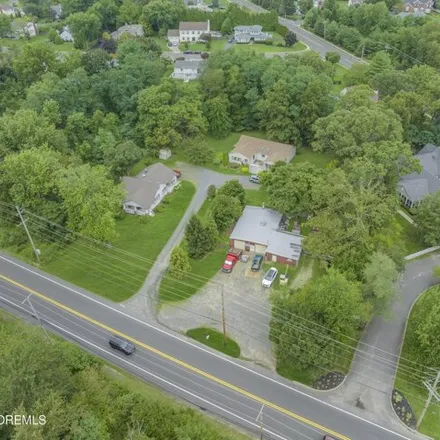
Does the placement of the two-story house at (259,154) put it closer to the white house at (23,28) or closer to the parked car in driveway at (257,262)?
the parked car in driveway at (257,262)

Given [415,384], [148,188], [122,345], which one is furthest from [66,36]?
[415,384]

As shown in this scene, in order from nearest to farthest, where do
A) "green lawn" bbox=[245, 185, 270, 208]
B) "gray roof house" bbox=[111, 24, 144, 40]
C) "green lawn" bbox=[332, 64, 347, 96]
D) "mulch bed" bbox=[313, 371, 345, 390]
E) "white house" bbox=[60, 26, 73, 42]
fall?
"mulch bed" bbox=[313, 371, 345, 390]
"green lawn" bbox=[245, 185, 270, 208]
"green lawn" bbox=[332, 64, 347, 96]
"gray roof house" bbox=[111, 24, 144, 40]
"white house" bbox=[60, 26, 73, 42]

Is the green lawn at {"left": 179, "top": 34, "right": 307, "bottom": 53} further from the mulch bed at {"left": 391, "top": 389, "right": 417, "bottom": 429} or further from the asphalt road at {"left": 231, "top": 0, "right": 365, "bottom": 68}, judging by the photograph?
the mulch bed at {"left": 391, "top": 389, "right": 417, "bottom": 429}

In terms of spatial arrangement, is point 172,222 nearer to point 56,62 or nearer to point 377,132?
point 377,132

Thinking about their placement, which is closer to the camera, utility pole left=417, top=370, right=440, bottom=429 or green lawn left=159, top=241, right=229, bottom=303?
utility pole left=417, top=370, right=440, bottom=429

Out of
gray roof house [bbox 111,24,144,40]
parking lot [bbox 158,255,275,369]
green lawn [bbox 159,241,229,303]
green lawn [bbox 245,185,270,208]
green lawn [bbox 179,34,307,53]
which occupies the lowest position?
green lawn [bbox 179,34,307,53]

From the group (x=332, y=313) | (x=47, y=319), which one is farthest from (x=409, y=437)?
(x=47, y=319)

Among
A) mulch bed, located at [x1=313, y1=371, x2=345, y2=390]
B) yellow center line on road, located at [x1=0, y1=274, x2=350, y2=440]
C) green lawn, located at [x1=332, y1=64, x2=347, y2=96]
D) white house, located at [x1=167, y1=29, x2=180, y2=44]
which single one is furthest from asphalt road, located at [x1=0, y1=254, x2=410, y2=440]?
white house, located at [x1=167, y1=29, x2=180, y2=44]

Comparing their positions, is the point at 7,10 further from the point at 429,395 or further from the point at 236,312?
the point at 429,395
